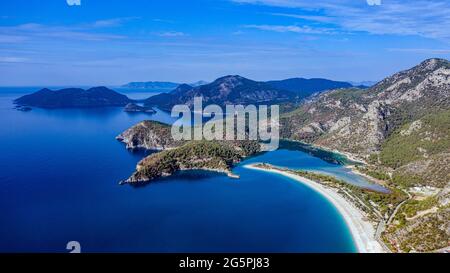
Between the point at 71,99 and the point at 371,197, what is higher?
the point at 71,99

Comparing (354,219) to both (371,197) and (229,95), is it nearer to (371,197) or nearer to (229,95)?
(371,197)

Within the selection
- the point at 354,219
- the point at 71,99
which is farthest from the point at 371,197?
the point at 71,99

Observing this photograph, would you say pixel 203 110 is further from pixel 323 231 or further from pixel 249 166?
pixel 323 231

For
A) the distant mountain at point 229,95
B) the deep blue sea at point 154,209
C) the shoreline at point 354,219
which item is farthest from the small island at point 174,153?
the distant mountain at point 229,95

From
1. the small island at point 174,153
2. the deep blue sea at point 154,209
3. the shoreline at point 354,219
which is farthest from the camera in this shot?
the small island at point 174,153

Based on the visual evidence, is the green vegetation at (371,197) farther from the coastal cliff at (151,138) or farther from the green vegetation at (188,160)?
the coastal cliff at (151,138)
